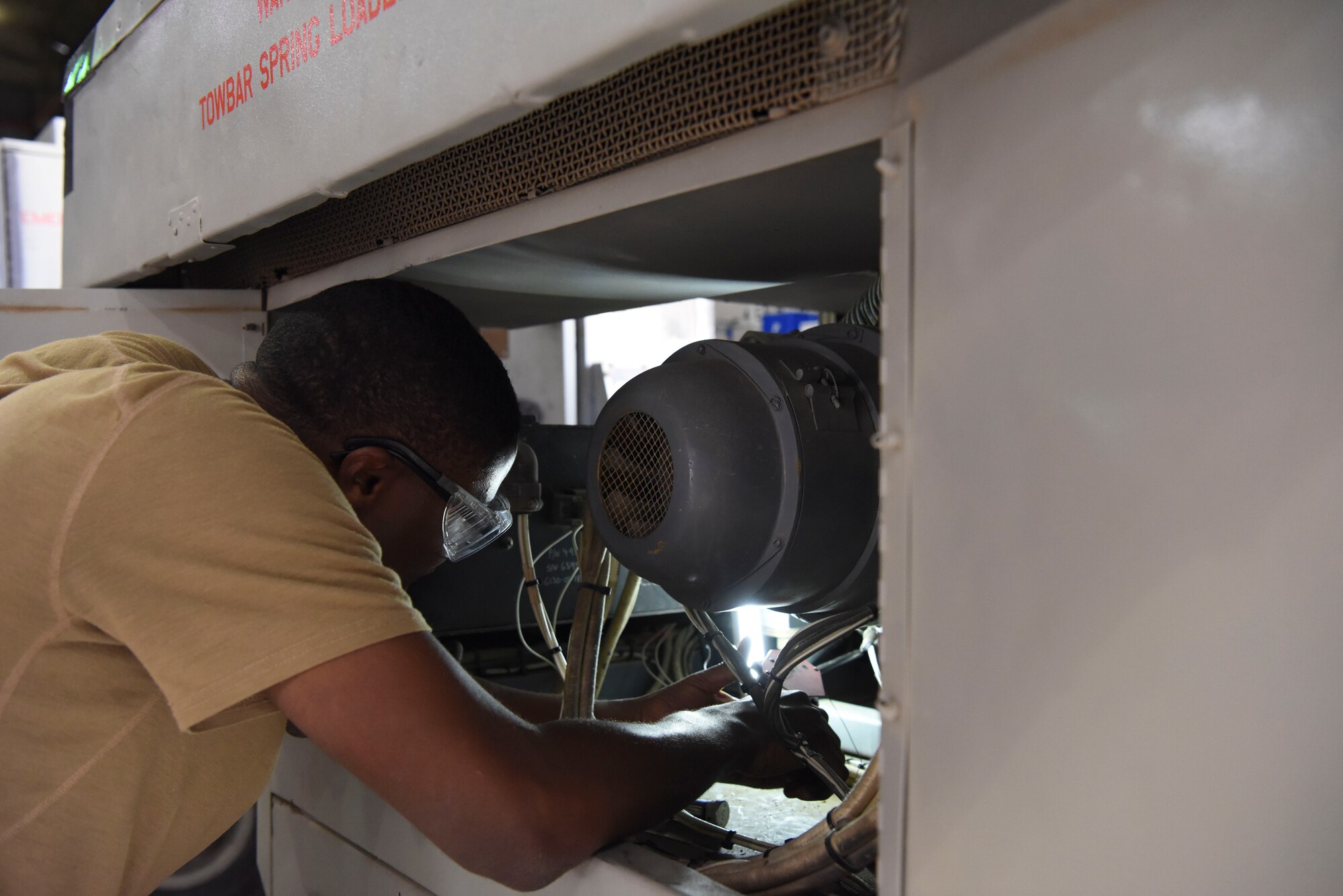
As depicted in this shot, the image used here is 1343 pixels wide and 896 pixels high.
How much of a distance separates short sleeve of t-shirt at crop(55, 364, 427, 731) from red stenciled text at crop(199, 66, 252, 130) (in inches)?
16.4

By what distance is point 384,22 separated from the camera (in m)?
0.80

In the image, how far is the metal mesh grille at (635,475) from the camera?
0.87 metres

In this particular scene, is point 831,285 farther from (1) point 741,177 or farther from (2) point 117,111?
(2) point 117,111

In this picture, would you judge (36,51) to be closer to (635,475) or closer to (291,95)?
(291,95)

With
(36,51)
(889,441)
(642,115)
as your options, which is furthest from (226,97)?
(36,51)

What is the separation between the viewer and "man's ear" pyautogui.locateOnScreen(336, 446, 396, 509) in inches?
40.8

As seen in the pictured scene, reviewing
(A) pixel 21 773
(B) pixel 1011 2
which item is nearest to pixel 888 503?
(B) pixel 1011 2

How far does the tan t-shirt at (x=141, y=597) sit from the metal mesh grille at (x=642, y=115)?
0.29 m

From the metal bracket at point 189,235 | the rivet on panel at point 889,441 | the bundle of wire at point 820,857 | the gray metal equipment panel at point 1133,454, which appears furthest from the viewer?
the metal bracket at point 189,235

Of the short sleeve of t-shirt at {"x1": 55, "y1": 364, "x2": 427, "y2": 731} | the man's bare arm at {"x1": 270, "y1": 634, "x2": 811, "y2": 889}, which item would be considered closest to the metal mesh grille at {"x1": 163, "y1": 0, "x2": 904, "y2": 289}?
the short sleeve of t-shirt at {"x1": 55, "y1": 364, "x2": 427, "y2": 731}

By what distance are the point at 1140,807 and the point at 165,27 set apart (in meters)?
1.42

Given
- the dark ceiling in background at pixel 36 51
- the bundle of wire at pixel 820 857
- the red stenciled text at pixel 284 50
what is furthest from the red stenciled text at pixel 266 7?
the dark ceiling in background at pixel 36 51

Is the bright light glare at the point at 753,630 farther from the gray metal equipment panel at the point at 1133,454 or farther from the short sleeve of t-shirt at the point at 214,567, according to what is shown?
the gray metal equipment panel at the point at 1133,454

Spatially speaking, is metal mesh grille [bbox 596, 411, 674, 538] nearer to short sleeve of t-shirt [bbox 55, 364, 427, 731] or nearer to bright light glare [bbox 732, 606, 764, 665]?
short sleeve of t-shirt [bbox 55, 364, 427, 731]
